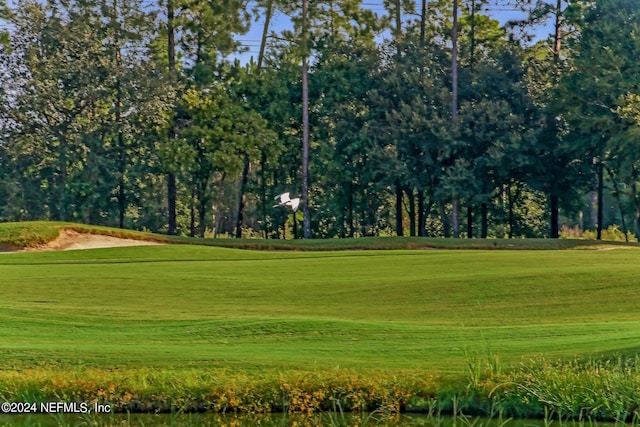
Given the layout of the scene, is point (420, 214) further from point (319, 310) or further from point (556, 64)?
point (319, 310)

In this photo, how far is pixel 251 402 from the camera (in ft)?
38.2

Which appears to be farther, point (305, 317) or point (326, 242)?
point (326, 242)

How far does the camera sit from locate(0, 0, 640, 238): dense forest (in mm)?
46781

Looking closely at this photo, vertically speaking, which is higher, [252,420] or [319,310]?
[319,310]

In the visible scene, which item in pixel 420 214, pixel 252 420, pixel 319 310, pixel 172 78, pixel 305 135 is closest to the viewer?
pixel 252 420

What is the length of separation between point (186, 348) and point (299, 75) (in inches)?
1567

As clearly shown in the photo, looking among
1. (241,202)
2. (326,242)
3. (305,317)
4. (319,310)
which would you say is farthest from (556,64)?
(305,317)

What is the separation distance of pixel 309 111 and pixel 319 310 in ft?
115

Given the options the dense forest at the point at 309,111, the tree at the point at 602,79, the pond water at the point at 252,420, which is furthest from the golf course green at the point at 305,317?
the dense forest at the point at 309,111

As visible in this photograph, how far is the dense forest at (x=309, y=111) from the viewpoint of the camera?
46.8m

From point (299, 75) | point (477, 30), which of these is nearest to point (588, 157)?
point (477, 30)

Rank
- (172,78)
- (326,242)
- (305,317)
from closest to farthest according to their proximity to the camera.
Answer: (305,317), (326,242), (172,78)

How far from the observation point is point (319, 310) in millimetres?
18797

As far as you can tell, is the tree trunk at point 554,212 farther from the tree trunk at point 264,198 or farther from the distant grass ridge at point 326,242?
the tree trunk at point 264,198
